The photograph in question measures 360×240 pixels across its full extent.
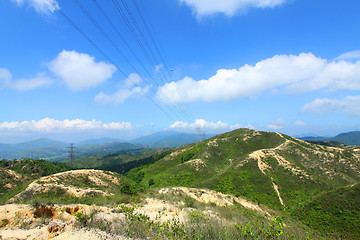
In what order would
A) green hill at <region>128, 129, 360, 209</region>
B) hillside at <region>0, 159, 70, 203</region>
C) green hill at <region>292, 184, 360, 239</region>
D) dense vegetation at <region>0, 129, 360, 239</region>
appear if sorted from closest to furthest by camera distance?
green hill at <region>292, 184, 360, 239</region> → dense vegetation at <region>0, 129, 360, 239</region> → green hill at <region>128, 129, 360, 209</region> → hillside at <region>0, 159, 70, 203</region>

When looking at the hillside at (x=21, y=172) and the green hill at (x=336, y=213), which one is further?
the hillside at (x=21, y=172)

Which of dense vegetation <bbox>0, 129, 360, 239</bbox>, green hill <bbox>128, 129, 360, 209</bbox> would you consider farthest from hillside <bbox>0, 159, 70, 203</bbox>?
green hill <bbox>128, 129, 360, 209</bbox>

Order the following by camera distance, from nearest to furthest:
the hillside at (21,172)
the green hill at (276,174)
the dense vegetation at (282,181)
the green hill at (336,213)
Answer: the green hill at (336,213) → the dense vegetation at (282,181) → the green hill at (276,174) → the hillside at (21,172)

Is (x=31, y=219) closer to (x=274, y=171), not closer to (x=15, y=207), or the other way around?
(x=15, y=207)

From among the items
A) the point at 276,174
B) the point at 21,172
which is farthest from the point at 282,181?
the point at 21,172

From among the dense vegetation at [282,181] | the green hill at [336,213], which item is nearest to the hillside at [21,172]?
the dense vegetation at [282,181]

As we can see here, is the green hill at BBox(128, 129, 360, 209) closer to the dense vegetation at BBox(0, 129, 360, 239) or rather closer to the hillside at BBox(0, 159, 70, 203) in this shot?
the dense vegetation at BBox(0, 129, 360, 239)

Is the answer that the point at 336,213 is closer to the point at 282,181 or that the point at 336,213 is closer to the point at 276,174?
the point at 282,181

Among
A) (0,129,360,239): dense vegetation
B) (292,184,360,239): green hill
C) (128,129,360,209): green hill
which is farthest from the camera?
(128,129,360,209): green hill

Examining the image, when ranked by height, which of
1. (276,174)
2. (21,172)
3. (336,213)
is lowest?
(336,213)

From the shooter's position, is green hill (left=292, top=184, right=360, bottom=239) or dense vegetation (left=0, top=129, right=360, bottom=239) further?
dense vegetation (left=0, top=129, right=360, bottom=239)

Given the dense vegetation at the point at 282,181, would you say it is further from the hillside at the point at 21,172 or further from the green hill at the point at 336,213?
the hillside at the point at 21,172

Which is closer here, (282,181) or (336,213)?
(336,213)

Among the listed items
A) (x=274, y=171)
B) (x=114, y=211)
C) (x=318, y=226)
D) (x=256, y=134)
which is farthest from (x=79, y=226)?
(x=256, y=134)
